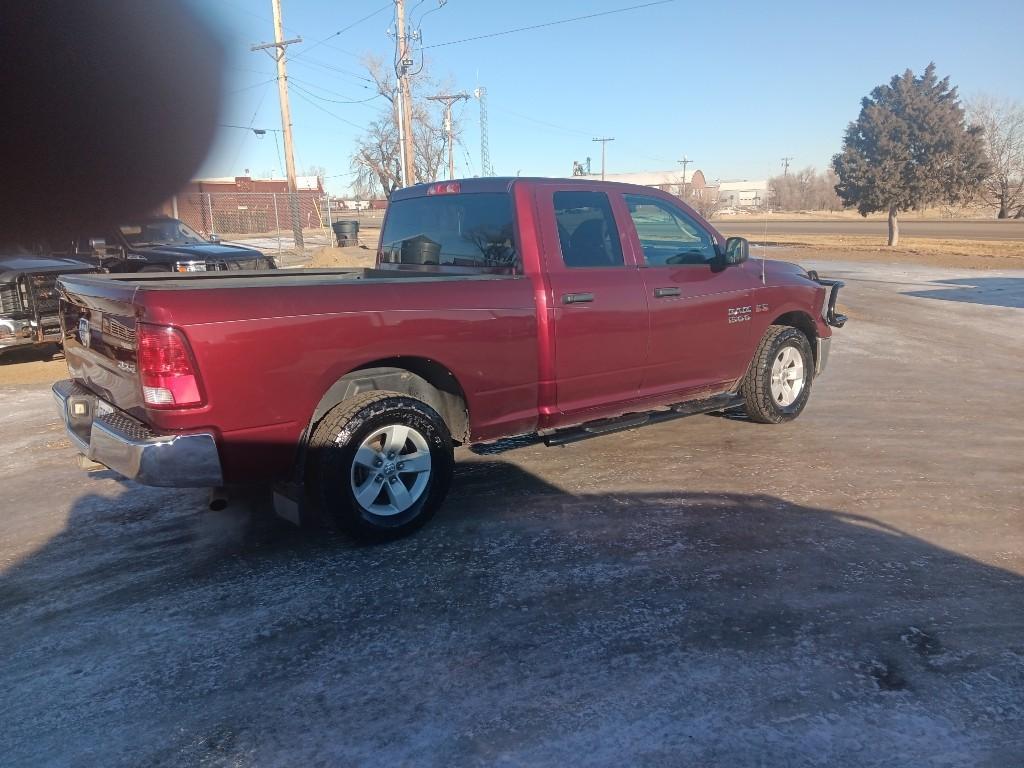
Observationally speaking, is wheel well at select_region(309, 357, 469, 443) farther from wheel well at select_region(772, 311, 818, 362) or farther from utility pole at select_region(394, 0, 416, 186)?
utility pole at select_region(394, 0, 416, 186)

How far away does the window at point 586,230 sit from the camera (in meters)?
4.98

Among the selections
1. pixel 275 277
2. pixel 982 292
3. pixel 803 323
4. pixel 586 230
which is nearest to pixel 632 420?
pixel 586 230

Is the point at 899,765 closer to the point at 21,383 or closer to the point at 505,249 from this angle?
the point at 505,249

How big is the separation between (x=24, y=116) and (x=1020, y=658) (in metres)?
24.3

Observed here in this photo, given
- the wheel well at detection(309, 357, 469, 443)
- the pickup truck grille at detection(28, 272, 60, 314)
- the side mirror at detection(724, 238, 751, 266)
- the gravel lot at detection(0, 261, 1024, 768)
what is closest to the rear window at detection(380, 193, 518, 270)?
the wheel well at detection(309, 357, 469, 443)

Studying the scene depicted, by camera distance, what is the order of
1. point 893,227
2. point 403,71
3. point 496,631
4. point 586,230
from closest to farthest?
point 496,631 < point 586,230 < point 403,71 < point 893,227

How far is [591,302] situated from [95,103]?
21.5 metres

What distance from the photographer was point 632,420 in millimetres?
5289

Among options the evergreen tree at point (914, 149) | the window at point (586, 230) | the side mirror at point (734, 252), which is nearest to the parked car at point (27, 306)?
the window at point (586, 230)

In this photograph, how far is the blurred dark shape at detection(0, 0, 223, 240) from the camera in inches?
762

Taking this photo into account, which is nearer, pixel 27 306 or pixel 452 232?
pixel 452 232

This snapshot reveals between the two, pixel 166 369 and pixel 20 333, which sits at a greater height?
pixel 166 369

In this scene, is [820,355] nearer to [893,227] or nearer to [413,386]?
[413,386]

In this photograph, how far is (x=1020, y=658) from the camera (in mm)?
3064
